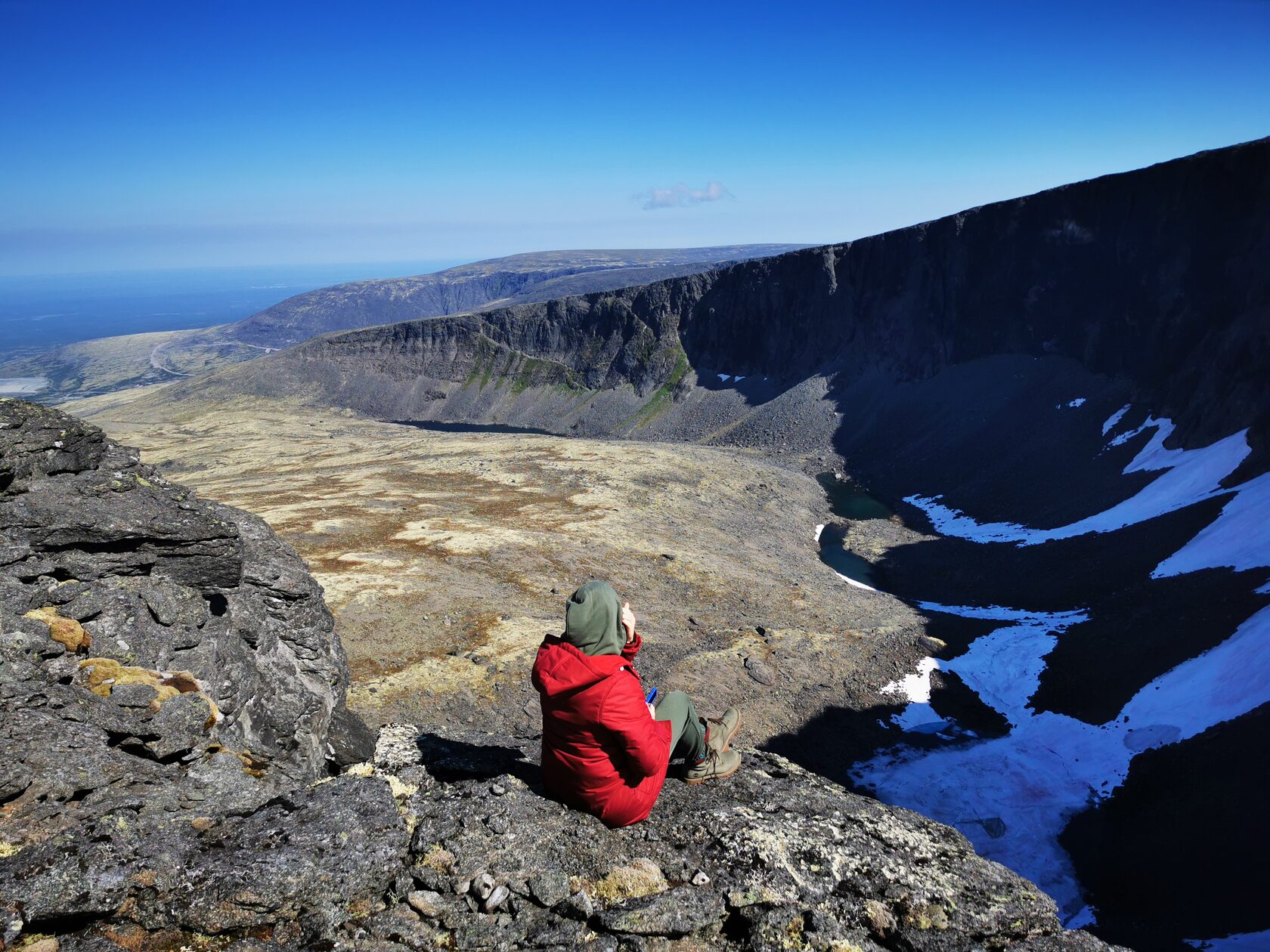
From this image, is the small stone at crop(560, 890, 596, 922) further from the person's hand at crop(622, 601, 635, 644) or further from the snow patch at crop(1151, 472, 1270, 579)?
the snow patch at crop(1151, 472, 1270, 579)

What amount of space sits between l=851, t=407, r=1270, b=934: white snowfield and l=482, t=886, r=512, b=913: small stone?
1810cm

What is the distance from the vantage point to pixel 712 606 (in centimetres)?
3922

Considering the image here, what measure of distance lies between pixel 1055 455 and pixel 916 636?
3713 cm

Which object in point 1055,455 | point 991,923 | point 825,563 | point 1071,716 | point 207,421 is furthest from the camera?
point 207,421

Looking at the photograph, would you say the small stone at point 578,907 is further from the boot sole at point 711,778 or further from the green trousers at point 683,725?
the boot sole at point 711,778

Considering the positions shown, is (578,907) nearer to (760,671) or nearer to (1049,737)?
(760,671)

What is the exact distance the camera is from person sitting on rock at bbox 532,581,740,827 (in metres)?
7.17

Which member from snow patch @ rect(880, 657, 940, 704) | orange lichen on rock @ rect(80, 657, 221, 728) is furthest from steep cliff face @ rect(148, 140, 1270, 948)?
orange lichen on rock @ rect(80, 657, 221, 728)

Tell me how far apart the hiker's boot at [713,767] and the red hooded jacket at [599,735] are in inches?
45.3

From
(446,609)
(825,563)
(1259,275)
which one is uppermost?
(1259,275)

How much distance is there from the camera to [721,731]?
9.43 metres

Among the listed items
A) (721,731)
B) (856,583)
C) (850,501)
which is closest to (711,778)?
(721,731)

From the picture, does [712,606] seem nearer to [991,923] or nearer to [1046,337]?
[991,923]

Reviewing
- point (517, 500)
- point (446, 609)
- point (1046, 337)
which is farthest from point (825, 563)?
point (1046, 337)
